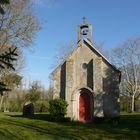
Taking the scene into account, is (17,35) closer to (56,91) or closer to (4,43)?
(4,43)

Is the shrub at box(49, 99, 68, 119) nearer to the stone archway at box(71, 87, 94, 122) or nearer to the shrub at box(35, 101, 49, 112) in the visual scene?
the stone archway at box(71, 87, 94, 122)

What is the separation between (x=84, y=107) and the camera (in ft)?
96.6

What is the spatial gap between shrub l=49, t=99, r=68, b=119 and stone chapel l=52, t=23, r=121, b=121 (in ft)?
2.50

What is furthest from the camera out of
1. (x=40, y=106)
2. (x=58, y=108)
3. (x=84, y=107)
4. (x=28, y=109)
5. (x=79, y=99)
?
(x=40, y=106)

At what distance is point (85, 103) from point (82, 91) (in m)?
1.28

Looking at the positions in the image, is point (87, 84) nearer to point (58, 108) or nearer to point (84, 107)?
point (84, 107)

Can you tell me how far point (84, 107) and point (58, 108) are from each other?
279 cm

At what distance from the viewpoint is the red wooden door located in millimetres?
29250

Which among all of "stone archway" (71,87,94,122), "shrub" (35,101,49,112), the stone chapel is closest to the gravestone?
the stone chapel

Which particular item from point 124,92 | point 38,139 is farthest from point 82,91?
point 124,92

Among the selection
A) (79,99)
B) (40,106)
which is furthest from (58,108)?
(40,106)

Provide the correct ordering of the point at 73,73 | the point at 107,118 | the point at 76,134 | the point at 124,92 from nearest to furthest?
the point at 76,134
the point at 107,118
the point at 73,73
the point at 124,92

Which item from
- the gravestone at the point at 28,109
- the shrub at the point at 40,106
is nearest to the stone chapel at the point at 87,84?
the gravestone at the point at 28,109

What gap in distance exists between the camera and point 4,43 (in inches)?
1458
